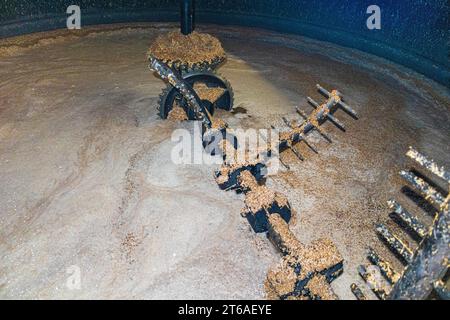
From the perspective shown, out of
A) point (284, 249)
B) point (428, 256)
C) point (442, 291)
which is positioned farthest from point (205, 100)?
point (442, 291)

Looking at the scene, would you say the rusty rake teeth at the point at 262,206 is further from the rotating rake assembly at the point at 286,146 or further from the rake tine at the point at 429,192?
the rake tine at the point at 429,192

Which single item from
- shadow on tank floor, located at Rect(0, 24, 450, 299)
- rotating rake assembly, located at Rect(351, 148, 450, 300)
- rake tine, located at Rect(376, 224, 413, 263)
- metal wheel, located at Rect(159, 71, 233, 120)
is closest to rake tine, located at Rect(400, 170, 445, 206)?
rotating rake assembly, located at Rect(351, 148, 450, 300)

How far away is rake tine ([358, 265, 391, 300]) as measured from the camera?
1.63 meters

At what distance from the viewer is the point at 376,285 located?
1.66 m

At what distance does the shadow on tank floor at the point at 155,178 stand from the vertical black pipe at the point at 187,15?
0.87m

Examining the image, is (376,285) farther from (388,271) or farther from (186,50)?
(186,50)

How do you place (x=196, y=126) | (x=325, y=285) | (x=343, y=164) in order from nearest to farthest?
(x=325, y=285), (x=343, y=164), (x=196, y=126)

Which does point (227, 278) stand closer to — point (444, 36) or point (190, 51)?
point (190, 51)

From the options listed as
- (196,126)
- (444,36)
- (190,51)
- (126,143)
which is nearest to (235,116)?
(196,126)

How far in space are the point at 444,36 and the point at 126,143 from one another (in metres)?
A: 4.54

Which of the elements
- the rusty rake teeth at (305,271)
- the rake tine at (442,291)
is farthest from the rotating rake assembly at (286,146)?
the rake tine at (442,291)

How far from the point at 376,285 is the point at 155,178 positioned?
1.80m

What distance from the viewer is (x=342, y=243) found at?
7.42 ft
